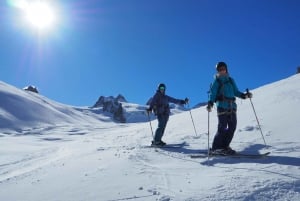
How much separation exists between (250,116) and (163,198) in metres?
10.1

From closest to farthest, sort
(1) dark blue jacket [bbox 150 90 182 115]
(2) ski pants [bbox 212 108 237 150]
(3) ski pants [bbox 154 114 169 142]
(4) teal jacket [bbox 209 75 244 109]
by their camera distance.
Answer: (2) ski pants [bbox 212 108 237 150]
(4) teal jacket [bbox 209 75 244 109]
(3) ski pants [bbox 154 114 169 142]
(1) dark blue jacket [bbox 150 90 182 115]

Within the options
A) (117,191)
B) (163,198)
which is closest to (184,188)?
(163,198)

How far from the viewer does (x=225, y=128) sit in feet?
30.6

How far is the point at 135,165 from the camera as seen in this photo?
8.49 metres

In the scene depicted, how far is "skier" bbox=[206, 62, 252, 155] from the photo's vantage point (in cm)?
927

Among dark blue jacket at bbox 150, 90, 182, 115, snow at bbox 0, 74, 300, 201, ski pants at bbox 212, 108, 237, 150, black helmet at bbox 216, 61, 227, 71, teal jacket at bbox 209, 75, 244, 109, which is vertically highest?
dark blue jacket at bbox 150, 90, 182, 115

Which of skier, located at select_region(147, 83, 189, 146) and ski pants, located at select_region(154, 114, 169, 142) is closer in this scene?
ski pants, located at select_region(154, 114, 169, 142)

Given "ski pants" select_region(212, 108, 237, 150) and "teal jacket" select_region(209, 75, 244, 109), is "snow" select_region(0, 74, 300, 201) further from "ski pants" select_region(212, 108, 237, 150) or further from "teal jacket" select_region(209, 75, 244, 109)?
"teal jacket" select_region(209, 75, 244, 109)

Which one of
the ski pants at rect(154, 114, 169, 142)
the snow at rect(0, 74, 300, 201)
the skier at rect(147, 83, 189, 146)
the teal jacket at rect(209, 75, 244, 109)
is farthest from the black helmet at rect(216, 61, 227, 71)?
the ski pants at rect(154, 114, 169, 142)

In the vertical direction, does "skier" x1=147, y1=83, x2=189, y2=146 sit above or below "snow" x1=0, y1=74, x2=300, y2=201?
above

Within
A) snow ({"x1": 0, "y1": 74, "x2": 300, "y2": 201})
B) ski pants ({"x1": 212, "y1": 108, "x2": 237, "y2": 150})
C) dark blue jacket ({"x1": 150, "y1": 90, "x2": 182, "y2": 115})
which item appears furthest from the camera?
dark blue jacket ({"x1": 150, "y1": 90, "x2": 182, "y2": 115})

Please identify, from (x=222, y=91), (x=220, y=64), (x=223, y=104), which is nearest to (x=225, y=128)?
(x=223, y=104)

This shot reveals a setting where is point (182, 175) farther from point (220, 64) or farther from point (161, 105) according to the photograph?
point (161, 105)

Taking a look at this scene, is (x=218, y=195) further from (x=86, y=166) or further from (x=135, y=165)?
(x=86, y=166)
